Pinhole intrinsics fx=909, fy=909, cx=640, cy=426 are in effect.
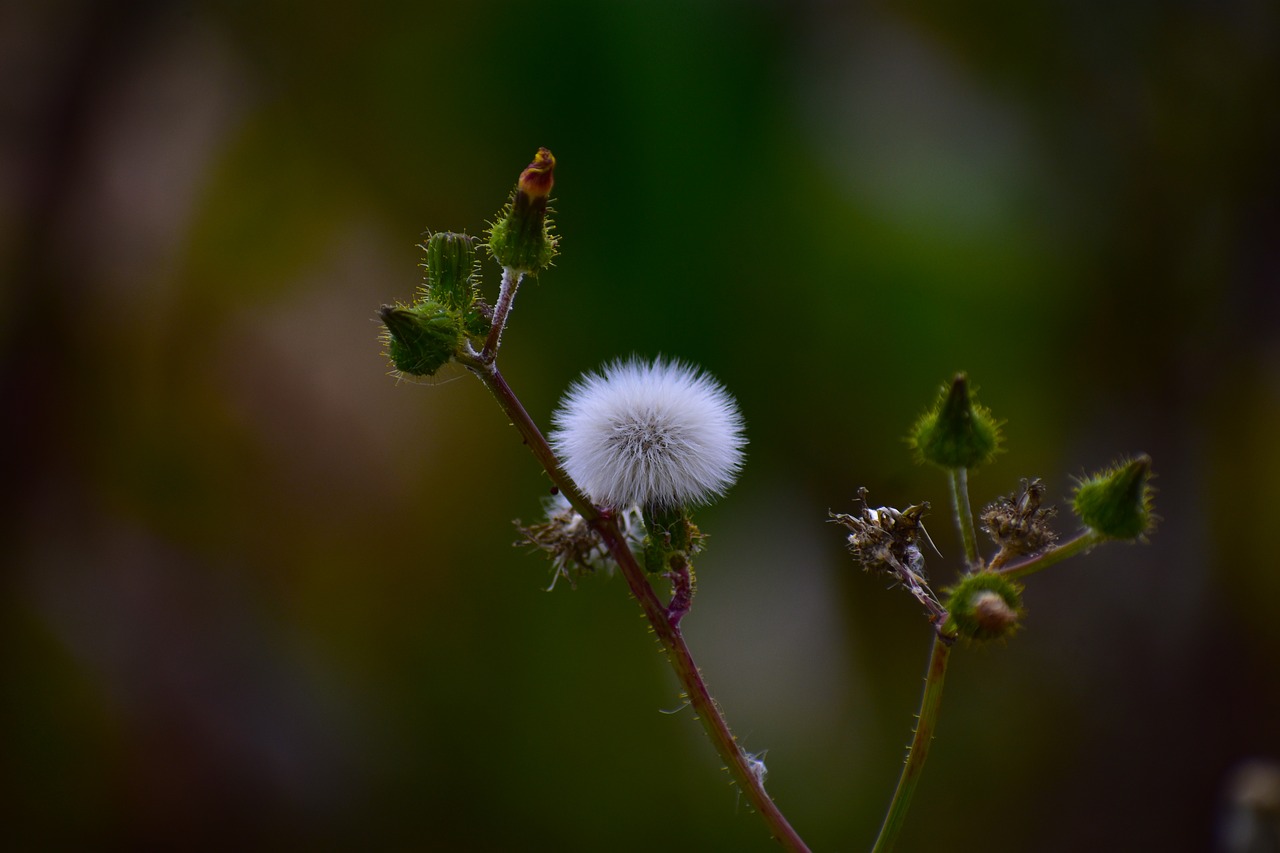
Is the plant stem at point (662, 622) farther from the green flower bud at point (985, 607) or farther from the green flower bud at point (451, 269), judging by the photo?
the green flower bud at point (985, 607)

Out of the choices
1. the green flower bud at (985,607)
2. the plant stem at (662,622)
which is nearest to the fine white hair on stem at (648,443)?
the plant stem at (662,622)

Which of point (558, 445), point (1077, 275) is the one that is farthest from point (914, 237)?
point (558, 445)

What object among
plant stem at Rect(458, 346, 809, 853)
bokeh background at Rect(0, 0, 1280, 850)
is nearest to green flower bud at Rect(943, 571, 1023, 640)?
plant stem at Rect(458, 346, 809, 853)

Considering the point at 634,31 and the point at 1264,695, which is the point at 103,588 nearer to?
the point at 634,31

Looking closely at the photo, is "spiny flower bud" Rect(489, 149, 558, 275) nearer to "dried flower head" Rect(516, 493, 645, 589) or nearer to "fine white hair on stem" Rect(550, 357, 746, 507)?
"fine white hair on stem" Rect(550, 357, 746, 507)

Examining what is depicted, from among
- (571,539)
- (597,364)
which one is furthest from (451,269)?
(597,364)

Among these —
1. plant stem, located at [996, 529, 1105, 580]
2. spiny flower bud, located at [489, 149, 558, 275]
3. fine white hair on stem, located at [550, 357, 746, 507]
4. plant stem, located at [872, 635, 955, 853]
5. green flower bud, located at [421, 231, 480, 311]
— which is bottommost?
plant stem, located at [872, 635, 955, 853]
